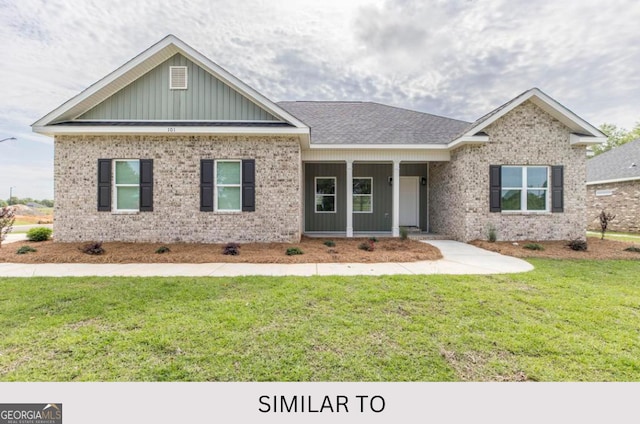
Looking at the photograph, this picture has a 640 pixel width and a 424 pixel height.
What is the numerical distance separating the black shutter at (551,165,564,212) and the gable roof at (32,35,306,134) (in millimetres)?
8982

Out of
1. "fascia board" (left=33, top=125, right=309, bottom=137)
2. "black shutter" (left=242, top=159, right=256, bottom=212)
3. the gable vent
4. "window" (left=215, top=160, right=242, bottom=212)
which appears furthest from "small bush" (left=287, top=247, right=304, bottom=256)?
the gable vent

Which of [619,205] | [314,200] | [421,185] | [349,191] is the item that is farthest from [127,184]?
[619,205]

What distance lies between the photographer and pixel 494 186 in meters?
9.66

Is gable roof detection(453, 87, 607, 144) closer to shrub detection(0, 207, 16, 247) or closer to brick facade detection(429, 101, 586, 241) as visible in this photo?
brick facade detection(429, 101, 586, 241)

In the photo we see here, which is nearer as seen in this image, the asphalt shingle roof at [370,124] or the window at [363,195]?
the asphalt shingle roof at [370,124]

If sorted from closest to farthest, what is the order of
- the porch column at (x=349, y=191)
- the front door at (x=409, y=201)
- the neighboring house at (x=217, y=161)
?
the neighboring house at (x=217, y=161) → the porch column at (x=349, y=191) → the front door at (x=409, y=201)

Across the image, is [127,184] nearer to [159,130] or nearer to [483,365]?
[159,130]

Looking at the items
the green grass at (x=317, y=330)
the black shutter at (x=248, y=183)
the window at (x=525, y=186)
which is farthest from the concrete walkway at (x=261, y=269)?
the window at (x=525, y=186)

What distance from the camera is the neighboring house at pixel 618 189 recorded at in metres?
14.3

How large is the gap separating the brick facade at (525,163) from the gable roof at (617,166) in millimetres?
8329

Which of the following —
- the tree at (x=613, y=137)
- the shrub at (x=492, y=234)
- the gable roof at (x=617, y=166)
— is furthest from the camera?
the tree at (x=613, y=137)

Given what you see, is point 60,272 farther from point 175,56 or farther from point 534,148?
point 534,148

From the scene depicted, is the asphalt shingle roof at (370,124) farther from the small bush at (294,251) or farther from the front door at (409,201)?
the small bush at (294,251)

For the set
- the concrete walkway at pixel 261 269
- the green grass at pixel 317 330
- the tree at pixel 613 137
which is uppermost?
the tree at pixel 613 137
